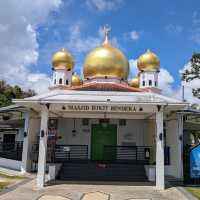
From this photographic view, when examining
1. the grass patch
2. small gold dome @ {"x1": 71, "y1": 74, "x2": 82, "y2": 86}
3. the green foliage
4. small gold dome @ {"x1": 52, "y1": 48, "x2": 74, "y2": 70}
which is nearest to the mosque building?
small gold dome @ {"x1": 52, "y1": 48, "x2": 74, "y2": 70}

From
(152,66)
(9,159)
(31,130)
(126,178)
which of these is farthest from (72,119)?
(152,66)

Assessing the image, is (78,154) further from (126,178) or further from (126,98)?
(126,98)

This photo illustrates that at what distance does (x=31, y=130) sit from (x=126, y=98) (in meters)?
6.67

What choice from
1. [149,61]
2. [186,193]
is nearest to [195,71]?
[149,61]

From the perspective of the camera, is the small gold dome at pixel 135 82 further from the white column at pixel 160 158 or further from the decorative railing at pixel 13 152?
the white column at pixel 160 158

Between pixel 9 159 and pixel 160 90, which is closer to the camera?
pixel 9 159

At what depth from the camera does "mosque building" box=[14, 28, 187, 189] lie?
42.0 ft

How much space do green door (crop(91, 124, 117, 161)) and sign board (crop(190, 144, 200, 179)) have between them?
6.11 meters

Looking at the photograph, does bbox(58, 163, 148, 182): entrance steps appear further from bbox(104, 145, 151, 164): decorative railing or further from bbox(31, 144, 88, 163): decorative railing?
bbox(104, 145, 151, 164): decorative railing

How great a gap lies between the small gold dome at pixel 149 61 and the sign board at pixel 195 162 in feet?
45.0

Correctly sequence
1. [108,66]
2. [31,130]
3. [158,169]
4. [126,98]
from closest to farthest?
1. [158,169]
2. [126,98]
3. [31,130]
4. [108,66]

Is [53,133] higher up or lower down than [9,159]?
higher up

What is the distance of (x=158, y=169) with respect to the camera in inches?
488

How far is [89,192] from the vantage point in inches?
439
